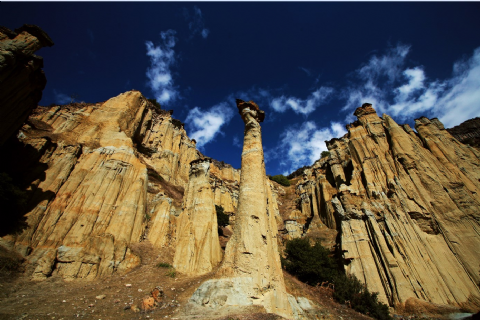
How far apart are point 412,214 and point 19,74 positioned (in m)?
32.3

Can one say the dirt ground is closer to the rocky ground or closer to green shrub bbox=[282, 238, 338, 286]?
the rocky ground

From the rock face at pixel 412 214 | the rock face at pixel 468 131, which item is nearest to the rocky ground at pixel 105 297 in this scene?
the rock face at pixel 412 214

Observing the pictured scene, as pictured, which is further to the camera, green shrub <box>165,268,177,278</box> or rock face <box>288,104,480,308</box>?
rock face <box>288,104,480,308</box>

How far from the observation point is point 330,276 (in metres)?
18.2

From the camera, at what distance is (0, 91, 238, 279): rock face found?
534 inches

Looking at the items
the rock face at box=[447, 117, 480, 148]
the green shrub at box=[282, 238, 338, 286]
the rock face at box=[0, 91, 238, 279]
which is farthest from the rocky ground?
the rock face at box=[447, 117, 480, 148]

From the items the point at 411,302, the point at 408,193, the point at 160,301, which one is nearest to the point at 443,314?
the point at 411,302

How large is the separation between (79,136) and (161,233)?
41.6ft

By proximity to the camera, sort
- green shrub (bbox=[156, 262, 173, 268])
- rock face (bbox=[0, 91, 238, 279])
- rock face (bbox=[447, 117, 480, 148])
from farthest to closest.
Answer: rock face (bbox=[447, 117, 480, 148])
green shrub (bbox=[156, 262, 173, 268])
rock face (bbox=[0, 91, 238, 279])

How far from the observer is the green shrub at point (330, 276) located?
601 inches

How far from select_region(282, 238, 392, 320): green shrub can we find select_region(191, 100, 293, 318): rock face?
852 cm

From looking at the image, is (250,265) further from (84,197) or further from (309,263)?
(84,197)

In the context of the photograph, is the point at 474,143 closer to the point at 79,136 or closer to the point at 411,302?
the point at 411,302

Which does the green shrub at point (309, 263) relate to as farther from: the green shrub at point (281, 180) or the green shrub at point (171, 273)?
the green shrub at point (281, 180)
